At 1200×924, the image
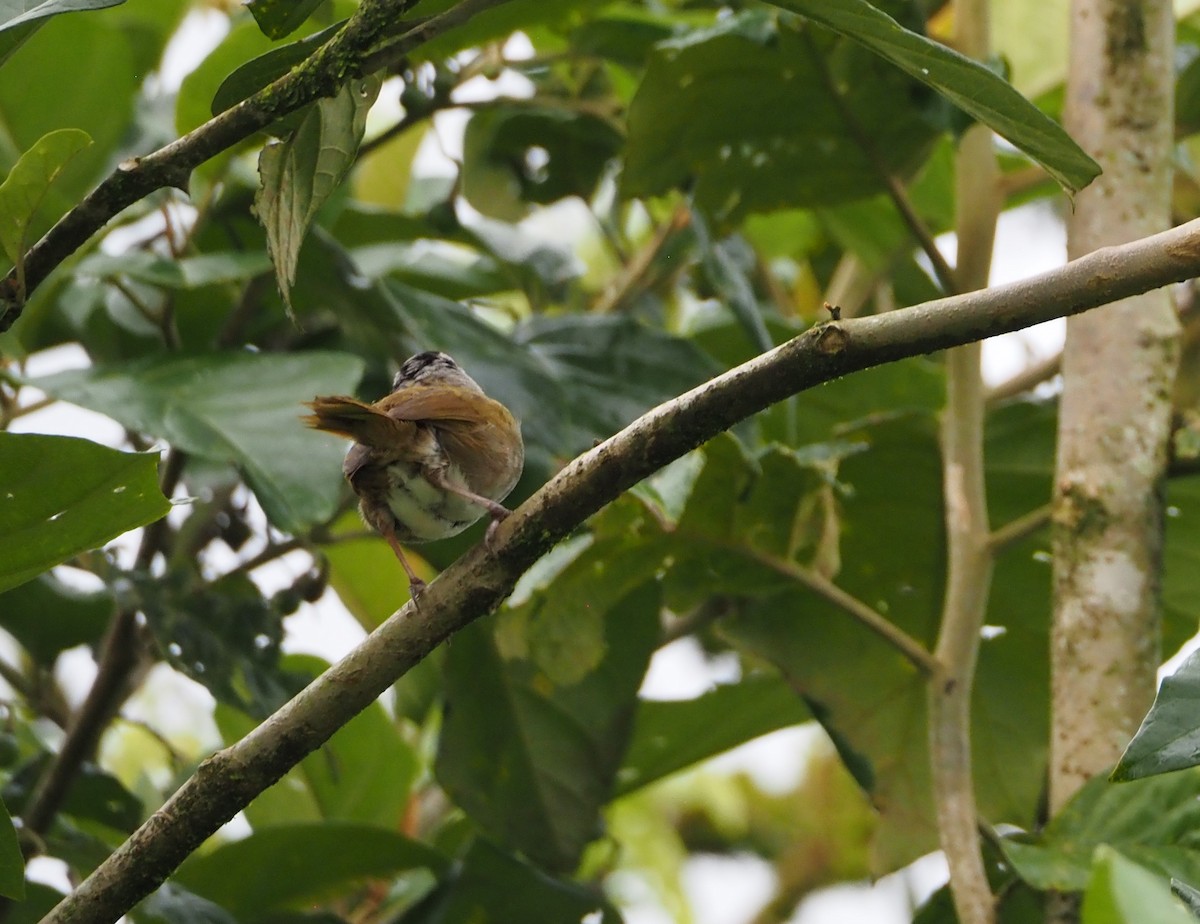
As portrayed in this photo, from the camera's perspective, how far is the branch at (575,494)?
3.83 ft

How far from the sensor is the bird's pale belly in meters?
2.07

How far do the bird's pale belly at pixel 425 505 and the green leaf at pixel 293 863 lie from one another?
615mm

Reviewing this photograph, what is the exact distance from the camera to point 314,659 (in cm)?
291

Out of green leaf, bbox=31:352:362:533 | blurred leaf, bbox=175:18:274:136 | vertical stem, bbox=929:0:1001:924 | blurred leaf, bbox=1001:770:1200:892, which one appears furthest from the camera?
blurred leaf, bbox=175:18:274:136

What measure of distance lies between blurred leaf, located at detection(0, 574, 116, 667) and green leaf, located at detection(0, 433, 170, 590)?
114 cm

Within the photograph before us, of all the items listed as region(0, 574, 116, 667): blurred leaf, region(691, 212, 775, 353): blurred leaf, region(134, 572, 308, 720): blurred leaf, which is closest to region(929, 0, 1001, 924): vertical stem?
region(691, 212, 775, 353): blurred leaf

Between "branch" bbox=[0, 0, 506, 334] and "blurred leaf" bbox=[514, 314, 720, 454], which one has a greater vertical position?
"branch" bbox=[0, 0, 506, 334]

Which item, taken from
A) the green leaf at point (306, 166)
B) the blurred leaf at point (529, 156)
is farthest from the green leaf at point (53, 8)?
the blurred leaf at point (529, 156)

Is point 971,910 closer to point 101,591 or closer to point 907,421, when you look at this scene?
point 907,421

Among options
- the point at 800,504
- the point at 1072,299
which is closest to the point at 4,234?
the point at 1072,299

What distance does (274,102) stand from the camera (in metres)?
1.33

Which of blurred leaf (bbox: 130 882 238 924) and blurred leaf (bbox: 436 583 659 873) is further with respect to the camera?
blurred leaf (bbox: 436 583 659 873)

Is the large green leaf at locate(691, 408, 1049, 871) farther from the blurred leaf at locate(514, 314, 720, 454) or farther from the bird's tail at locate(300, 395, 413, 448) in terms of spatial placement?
the bird's tail at locate(300, 395, 413, 448)

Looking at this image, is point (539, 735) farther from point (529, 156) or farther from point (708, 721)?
point (529, 156)
